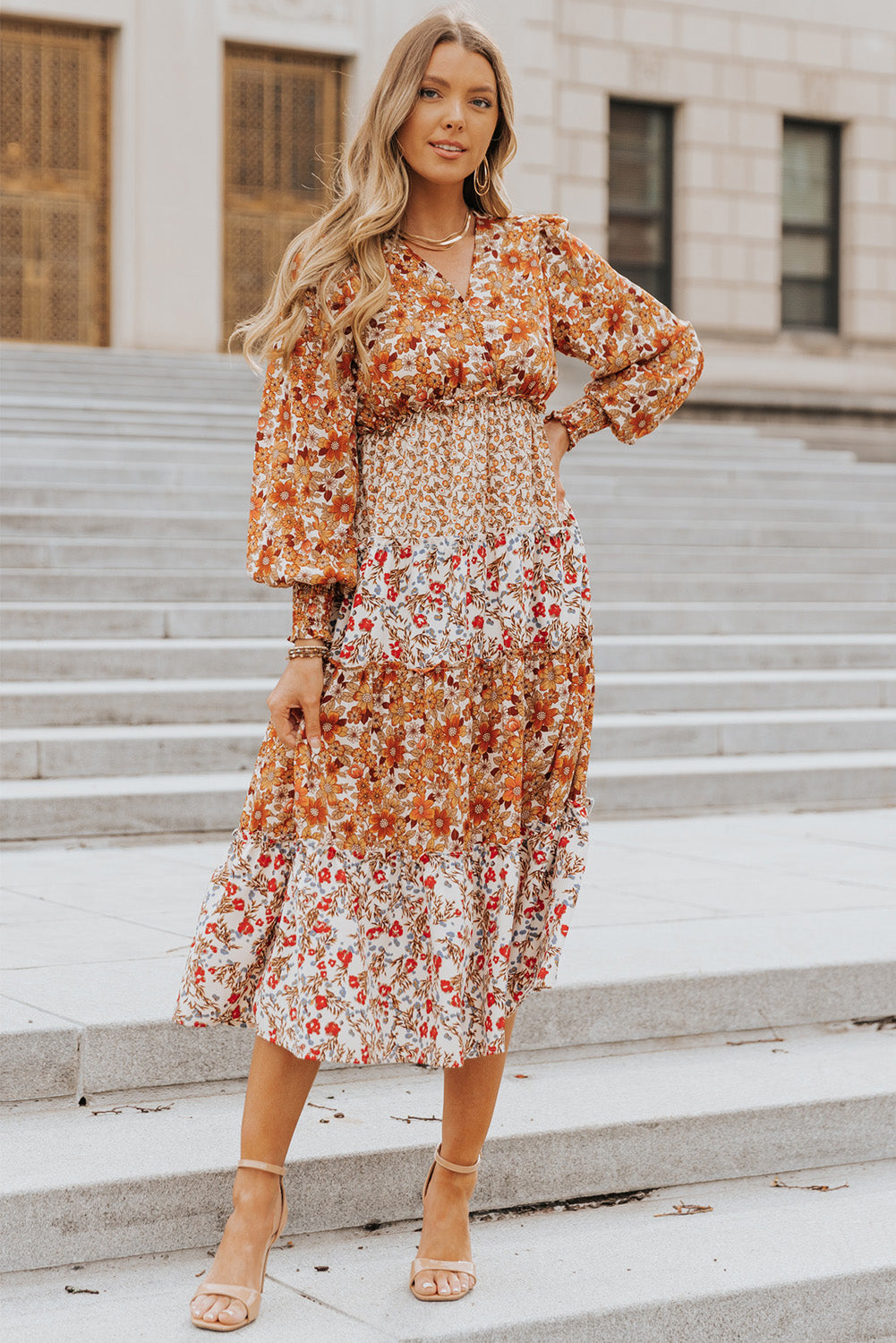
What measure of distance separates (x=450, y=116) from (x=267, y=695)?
13.4 feet

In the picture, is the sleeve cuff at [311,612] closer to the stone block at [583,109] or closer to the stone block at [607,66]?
the stone block at [583,109]

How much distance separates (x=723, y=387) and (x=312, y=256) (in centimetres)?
1561

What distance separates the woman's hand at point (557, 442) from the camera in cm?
288

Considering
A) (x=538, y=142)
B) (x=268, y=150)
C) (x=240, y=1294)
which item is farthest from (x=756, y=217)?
(x=240, y=1294)

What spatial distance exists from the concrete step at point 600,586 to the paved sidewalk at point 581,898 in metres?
1.29

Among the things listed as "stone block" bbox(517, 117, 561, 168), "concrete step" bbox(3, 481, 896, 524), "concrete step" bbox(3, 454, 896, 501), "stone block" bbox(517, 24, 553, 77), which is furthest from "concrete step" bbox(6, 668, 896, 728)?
"stone block" bbox(517, 24, 553, 77)

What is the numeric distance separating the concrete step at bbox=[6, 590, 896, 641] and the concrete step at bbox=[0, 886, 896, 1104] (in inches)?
89.4

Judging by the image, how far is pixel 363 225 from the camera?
2723 mm

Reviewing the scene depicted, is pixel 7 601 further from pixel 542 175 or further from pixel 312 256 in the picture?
pixel 542 175

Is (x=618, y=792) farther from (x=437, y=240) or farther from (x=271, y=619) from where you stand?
(x=437, y=240)

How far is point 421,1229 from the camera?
3.02 m

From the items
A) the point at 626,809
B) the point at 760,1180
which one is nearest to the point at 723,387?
the point at 626,809

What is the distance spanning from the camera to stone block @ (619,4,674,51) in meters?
18.0

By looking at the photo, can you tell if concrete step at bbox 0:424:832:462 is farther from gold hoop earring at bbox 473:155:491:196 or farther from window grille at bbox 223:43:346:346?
gold hoop earring at bbox 473:155:491:196
